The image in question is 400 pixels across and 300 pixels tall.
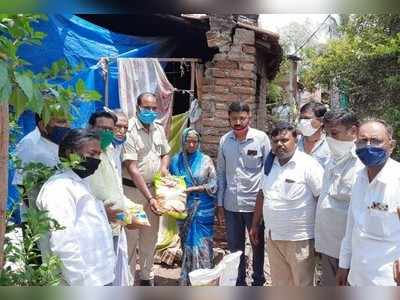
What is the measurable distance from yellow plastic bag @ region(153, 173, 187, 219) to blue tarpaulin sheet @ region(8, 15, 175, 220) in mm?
977

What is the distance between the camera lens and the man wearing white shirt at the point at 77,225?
2.31 metres

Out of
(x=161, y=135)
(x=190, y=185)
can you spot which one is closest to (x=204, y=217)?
(x=190, y=185)

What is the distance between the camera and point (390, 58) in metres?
8.65

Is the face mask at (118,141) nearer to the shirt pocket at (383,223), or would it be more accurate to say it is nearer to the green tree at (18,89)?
the shirt pocket at (383,223)

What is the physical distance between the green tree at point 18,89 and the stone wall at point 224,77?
4333 millimetres

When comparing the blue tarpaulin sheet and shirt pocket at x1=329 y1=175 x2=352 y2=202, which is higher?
the blue tarpaulin sheet

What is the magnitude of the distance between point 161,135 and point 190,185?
490mm

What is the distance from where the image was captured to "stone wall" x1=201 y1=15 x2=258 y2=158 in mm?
5570

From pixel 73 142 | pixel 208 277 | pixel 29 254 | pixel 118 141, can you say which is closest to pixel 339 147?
pixel 208 277

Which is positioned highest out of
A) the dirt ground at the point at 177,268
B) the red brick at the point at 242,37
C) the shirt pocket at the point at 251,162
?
the red brick at the point at 242,37

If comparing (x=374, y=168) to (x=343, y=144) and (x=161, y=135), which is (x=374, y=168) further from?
(x=161, y=135)

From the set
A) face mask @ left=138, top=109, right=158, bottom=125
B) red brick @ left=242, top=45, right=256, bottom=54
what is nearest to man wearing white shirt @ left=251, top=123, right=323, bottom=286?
face mask @ left=138, top=109, right=158, bottom=125

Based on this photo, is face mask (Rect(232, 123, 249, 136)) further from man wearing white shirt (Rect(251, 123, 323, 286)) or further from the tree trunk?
the tree trunk

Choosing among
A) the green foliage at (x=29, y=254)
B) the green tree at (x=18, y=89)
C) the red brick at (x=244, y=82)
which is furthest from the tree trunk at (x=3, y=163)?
the red brick at (x=244, y=82)
